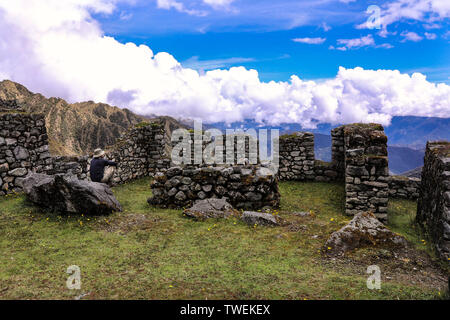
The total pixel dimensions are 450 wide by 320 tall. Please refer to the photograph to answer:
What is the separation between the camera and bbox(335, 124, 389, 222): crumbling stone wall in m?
10.5

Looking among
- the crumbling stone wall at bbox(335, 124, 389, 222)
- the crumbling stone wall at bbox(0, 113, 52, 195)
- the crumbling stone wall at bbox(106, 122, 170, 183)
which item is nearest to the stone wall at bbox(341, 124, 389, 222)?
the crumbling stone wall at bbox(335, 124, 389, 222)

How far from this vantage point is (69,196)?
356 inches

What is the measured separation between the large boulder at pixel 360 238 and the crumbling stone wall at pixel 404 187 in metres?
8.30

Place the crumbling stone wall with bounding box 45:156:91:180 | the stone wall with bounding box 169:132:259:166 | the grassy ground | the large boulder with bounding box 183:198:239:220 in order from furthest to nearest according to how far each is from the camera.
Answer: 1. the stone wall with bounding box 169:132:259:166
2. the crumbling stone wall with bounding box 45:156:91:180
3. the large boulder with bounding box 183:198:239:220
4. the grassy ground

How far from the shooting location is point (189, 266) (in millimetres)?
6125

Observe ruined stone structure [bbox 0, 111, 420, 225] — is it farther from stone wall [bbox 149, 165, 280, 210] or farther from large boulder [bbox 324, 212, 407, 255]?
large boulder [bbox 324, 212, 407, 255]

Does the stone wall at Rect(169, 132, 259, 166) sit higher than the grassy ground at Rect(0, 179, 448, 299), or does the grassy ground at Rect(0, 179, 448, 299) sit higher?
the stone wall at Rect(169, 132, 259, 166)

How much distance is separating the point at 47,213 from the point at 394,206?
14.0 meters

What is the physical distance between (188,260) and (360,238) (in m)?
4.24

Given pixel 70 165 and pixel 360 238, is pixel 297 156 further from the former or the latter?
pixel 70 165

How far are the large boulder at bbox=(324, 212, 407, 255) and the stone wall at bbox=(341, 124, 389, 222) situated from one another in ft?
12.4

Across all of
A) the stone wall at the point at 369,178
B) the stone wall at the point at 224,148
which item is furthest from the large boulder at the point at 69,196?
the stone wall at the point at 224,148
